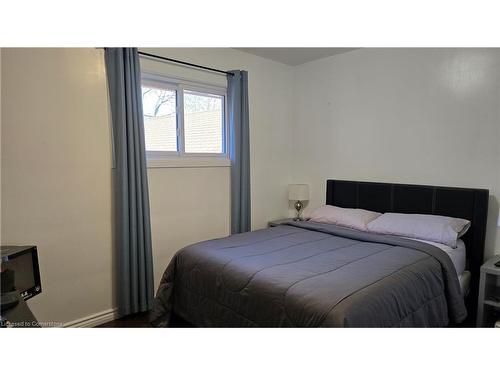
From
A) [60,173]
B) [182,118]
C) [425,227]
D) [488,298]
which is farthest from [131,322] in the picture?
[488,298]

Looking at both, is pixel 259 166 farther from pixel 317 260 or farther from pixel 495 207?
pixel 495 207

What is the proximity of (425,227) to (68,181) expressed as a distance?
2.74 m

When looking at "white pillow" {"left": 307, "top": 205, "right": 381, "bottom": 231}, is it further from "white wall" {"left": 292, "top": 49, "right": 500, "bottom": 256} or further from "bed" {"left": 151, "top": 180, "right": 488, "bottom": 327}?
"white wall" {"left": 292, "top": 49, "right": 500, "bottom": 256}

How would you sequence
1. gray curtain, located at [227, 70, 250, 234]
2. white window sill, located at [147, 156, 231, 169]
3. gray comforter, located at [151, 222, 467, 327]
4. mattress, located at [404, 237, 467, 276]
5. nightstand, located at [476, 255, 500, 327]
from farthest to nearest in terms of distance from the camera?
gray curtain, located at [227, 70, 250, 234] < white window sill, located at [147, 156, 231, 169] < mattress, located at [404, 237, 467, 276] < nightstand, located at [476, 255, 500, 327] < gray comforter, located at [151, 222, 467, 327]

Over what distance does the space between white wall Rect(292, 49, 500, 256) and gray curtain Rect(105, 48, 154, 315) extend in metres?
2.01

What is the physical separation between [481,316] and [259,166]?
2.35m

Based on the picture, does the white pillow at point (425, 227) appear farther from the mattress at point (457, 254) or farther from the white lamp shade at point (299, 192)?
the white lamp shade at point (299, 192)

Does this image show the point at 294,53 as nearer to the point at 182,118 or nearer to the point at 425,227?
the point at 182,118

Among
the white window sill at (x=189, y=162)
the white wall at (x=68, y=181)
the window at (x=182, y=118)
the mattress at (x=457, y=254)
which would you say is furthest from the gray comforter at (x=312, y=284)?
the window at (x=182, y=118)

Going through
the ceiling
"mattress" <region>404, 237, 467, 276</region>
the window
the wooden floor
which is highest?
the ceiling

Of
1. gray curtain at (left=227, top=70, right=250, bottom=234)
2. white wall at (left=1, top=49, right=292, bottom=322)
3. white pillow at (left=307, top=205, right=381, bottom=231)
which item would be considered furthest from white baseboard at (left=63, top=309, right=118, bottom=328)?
white pillow at (left=307, top=205, right=381, bottom=231)

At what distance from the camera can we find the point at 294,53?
3.32 m

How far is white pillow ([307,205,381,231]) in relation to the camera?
284 cm

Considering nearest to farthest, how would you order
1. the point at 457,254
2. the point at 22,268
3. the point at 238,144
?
the point at 22,268 → the point at 457,254 → the point at 238,144
